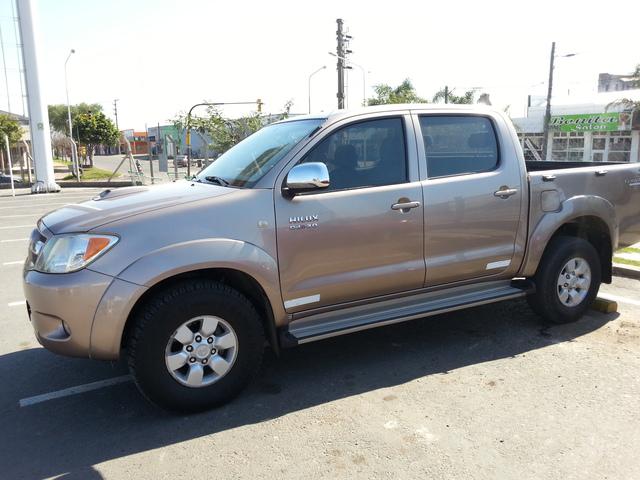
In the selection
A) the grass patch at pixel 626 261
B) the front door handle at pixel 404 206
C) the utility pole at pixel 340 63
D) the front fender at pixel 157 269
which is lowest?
the grass patch at pixel 626 261

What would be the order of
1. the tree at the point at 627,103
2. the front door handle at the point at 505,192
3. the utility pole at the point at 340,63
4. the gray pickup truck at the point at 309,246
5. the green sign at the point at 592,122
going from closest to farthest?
the gray pickup truck at the point at 309,246, the front door handle at the point at 505,192, the utility pole at the point at 340,63, the tree at the point at 627,103, the green sign at the point at 592,122

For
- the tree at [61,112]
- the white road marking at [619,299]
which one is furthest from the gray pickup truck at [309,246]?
the tree at [61,112]

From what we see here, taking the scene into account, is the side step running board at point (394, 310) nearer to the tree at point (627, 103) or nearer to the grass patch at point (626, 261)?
the grass patch at point (626, 261)

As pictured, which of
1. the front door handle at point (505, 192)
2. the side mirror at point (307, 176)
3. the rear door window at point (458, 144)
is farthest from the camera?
the front door handle at point (505, 192)

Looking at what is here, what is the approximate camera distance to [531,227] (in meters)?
4.60

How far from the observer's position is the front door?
11.9ft

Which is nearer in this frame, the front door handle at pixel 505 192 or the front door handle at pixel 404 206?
the front door handle at pixel 404 206

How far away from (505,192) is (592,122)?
3735cm

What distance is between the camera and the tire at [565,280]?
4.73 meters

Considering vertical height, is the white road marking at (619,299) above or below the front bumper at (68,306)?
below

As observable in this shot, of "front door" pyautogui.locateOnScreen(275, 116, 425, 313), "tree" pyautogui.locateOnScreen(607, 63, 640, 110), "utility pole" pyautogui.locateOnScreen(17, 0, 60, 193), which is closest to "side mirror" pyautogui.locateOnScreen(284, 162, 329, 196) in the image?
"front door" pyautogui.locateOnScreen(275, 116, 425, 313)

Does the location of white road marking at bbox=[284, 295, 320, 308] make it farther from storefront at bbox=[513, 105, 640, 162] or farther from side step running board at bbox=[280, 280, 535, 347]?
storefront at bbox=[513, 105, 640, 162]

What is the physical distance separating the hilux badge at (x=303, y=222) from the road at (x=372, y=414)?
1.16m

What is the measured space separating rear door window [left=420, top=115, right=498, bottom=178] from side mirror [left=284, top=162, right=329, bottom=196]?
1.04 metres
